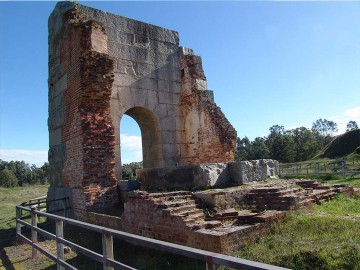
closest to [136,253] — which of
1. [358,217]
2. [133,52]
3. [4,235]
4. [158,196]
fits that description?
[158,196]

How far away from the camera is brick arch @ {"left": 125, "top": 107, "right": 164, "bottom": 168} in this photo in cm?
1112

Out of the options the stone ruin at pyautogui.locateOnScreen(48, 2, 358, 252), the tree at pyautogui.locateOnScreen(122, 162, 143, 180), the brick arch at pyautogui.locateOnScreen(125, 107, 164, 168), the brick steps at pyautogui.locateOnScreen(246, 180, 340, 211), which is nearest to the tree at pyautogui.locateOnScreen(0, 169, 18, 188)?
the tree at pyautogui.locateOnScreen(122, 162, 143, 180)

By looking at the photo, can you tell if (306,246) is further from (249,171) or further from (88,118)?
(88,118)

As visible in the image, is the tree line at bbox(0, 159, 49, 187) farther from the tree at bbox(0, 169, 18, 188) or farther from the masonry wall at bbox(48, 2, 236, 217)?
the masonry wall at bbox(48, 2, 236, 217)

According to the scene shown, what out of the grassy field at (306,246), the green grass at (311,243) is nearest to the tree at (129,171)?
the grassy field at (306,246)

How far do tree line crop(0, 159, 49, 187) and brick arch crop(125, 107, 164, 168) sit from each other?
30.0 m

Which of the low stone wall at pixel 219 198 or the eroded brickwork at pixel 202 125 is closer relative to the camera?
the low stone wall at pixel 219 198

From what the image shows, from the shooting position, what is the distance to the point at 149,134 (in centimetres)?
1150

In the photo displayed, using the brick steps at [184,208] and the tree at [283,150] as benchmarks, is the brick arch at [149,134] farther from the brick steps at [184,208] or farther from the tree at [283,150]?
the tree at [283,150]

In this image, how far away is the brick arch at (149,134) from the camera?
11125 mm

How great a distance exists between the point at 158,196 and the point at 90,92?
149 inches

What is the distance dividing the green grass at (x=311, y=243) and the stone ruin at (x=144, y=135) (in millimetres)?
302

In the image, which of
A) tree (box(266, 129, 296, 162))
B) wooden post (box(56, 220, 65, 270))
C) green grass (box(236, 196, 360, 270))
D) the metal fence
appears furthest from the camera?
tree (box(266, 129, 296, 162))

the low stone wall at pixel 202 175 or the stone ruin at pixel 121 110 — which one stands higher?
the stone ruin at pixel 121 110
